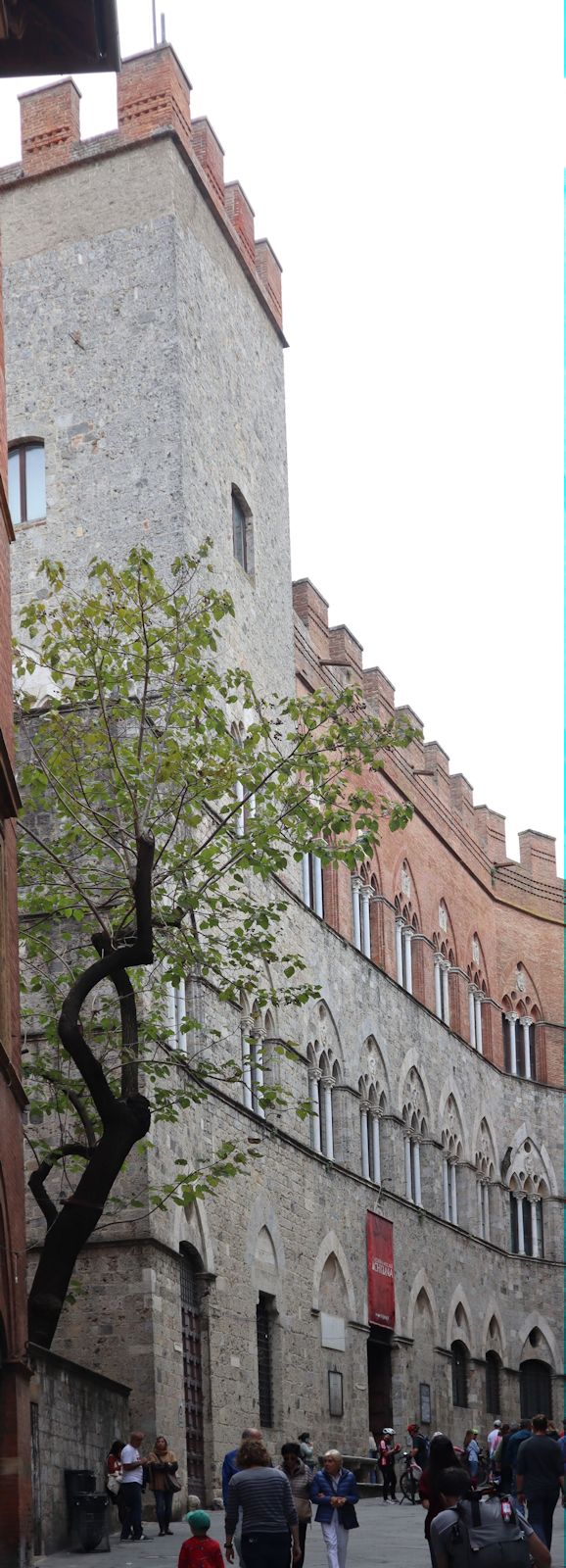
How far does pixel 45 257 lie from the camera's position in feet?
88.2

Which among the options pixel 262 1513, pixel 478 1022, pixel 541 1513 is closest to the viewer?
pixel 262 1513

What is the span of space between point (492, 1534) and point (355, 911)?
2482 cm

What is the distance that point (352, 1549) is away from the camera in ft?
56.6

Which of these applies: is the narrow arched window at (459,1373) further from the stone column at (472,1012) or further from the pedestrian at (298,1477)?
the pedestrian at (298,1477)

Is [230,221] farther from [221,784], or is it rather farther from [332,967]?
[221,784]

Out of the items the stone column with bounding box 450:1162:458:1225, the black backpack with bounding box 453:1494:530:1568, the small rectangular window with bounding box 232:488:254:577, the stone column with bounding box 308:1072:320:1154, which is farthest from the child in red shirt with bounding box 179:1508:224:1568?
the stone column with bounding box 450:1162:458:1225

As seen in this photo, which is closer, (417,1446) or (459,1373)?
(417,1446)

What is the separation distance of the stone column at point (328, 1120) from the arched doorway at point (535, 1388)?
12.7 meters

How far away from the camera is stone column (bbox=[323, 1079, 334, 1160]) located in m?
29.7

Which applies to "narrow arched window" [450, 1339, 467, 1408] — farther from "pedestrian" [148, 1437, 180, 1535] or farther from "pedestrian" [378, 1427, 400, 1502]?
"pedestrian" [148, 1437, 180, 1535]

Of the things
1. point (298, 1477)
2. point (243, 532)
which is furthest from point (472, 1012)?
point (298, 1477)

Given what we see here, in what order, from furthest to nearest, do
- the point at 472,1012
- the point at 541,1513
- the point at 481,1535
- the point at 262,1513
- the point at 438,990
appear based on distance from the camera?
the point at 472,1012 → the point at 438,990 → the point at 541,1513 → the point at 262,1513 → the point at 481,1535

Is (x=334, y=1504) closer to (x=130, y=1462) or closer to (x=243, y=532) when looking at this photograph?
(x=130, y=1462)

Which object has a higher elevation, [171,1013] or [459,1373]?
[171,1013]
